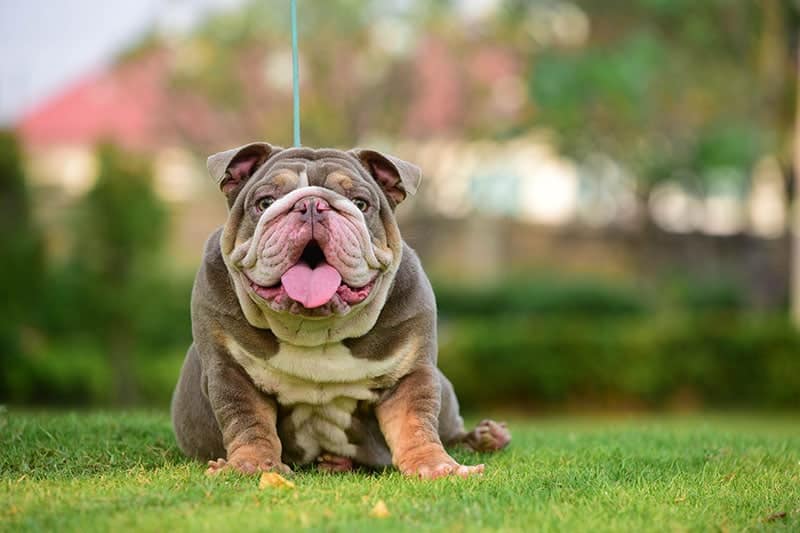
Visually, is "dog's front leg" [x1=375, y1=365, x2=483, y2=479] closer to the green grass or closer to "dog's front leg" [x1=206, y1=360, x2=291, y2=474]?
the green grass

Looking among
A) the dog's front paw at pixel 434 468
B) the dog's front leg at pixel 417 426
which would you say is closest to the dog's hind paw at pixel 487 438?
the dog's front leg at pixel 417 426

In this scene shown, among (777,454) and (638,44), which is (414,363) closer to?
(777,454)

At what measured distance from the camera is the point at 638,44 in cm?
1795

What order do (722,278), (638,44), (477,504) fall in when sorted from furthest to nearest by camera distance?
(722,278) → (638,44) → (477,504)

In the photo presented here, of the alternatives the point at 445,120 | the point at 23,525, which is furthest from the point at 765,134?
the point at 23,525

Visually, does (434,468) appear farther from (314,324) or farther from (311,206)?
(311,206)

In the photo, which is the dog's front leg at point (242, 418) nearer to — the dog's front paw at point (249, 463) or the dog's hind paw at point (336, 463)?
the dog's front paw at point (249, 463)

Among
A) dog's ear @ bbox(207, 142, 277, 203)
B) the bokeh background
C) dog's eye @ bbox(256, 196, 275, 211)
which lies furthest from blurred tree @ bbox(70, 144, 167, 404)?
dog's eye @ bbox(256, 196, 275, 211)

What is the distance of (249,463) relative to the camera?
15.1ft

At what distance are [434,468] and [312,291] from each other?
878 mm

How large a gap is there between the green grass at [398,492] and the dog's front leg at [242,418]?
0.17 m

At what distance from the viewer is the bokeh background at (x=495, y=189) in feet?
49.7

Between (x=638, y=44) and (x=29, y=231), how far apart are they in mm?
9532

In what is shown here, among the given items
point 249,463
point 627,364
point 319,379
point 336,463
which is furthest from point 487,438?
point 627,364
